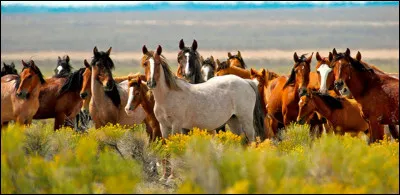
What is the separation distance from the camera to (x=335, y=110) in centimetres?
1502

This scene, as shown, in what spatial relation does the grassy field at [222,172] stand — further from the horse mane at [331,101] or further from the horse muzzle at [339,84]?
the horse mane at [331,101]

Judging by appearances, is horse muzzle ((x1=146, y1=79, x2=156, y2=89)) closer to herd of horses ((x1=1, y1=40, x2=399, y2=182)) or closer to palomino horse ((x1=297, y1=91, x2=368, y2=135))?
herd of horses ((x1=1, y1=40, x2=399, y2=182))

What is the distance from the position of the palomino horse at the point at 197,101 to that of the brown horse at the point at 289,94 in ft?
3.01

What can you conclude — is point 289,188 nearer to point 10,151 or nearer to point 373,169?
point 373,169

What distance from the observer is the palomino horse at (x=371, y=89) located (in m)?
12.8

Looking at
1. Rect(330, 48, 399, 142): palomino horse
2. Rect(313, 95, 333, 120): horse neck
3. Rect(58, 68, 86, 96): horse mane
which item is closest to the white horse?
Rect(313, 95, 333, 120): horse neck

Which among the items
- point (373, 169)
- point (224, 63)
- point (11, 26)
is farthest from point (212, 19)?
point (373, 169)

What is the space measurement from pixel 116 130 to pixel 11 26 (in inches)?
3233

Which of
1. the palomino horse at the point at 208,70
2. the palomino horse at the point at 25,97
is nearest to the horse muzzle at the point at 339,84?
the palomino horse at the point at 208,70

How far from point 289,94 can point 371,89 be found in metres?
2.82

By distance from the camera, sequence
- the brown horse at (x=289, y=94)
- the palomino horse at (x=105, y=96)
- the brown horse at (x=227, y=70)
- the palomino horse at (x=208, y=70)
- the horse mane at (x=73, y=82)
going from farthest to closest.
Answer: the brown horse at (x=227, y=70), the palomino horse at (x=208, y=70), the horse mane at (x=73, y=82), the brown horse at (x=289, y=94), the palomino horse at (x=105, y=96)

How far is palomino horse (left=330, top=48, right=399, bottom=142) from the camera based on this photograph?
12766mm

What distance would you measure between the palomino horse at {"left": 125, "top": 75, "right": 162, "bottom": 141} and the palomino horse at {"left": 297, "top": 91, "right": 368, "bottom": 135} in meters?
2.41

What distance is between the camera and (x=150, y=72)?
13.0 metres
